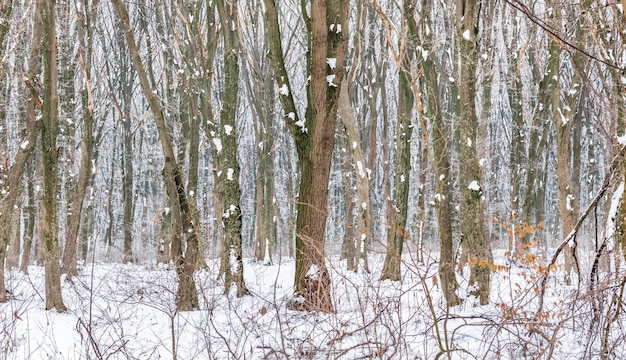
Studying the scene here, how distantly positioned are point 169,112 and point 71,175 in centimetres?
357

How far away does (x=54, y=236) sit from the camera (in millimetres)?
8195

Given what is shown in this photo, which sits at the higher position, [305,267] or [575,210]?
[575,210]

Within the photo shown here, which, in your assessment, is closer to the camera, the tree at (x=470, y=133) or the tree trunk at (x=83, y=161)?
the tree at (x=470, y=133)

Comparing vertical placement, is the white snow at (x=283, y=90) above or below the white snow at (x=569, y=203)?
above

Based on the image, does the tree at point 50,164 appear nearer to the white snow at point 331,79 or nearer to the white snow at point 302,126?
the white snow at point 302,126

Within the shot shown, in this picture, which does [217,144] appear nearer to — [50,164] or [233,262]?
[233,262]

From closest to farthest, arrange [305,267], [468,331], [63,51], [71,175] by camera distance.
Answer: [468,331] < [305,267] < [63,51] < [71,175]

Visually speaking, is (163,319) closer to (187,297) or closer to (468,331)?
(187,297)

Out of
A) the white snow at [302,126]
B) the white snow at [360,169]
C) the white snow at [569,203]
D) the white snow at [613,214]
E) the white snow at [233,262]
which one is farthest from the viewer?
the white snow at [360,169]

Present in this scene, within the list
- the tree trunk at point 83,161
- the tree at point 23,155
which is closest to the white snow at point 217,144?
the tree at point 23,155

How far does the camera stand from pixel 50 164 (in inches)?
324

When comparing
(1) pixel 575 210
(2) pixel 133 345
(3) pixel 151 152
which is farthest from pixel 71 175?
(1) pixel 575 210

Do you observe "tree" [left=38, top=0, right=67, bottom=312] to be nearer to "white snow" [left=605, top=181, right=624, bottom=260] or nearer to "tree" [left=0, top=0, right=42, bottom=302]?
"tree" [left=0, top=0, right=42, bottom=302]

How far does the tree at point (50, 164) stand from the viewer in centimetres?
811
